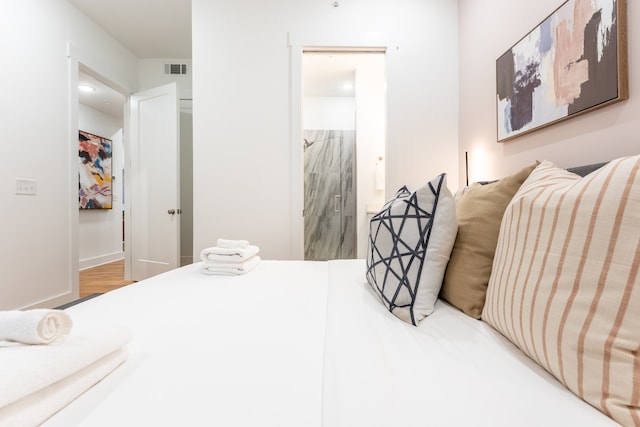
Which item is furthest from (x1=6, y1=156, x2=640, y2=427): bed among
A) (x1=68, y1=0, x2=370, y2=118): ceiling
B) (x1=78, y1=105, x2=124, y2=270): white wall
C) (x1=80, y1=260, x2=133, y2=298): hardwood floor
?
(x1=78, y1=105, x2=124, y2=270): white wall

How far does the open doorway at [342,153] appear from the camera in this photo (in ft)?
12.6

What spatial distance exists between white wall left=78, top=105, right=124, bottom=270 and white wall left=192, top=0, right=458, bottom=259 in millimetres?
3167

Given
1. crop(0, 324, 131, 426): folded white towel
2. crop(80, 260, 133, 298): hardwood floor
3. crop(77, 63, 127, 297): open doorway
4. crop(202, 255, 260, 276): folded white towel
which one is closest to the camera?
crop(0, 324, 131, 426): folded white towel

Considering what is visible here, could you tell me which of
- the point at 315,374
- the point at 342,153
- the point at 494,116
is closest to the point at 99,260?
the point at 342,153

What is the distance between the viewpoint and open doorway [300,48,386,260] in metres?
3.85

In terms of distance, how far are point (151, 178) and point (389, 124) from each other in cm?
282

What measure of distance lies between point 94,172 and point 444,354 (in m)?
5.64

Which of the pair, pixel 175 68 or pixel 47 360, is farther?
pixel 175 68

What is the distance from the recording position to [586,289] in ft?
1.67

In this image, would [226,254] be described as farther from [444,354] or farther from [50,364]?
[444,354]

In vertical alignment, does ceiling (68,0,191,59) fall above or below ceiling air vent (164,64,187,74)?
above

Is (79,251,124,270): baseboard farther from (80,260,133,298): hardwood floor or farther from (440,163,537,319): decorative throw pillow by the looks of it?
(440,163,537,319): decorative throw pillow

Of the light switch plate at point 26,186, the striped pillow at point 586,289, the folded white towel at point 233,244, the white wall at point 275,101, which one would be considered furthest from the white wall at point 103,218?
the striped pillow at point 586,289

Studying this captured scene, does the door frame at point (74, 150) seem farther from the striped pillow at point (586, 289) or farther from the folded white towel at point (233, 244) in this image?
the striped pillow at point (586, 289)
